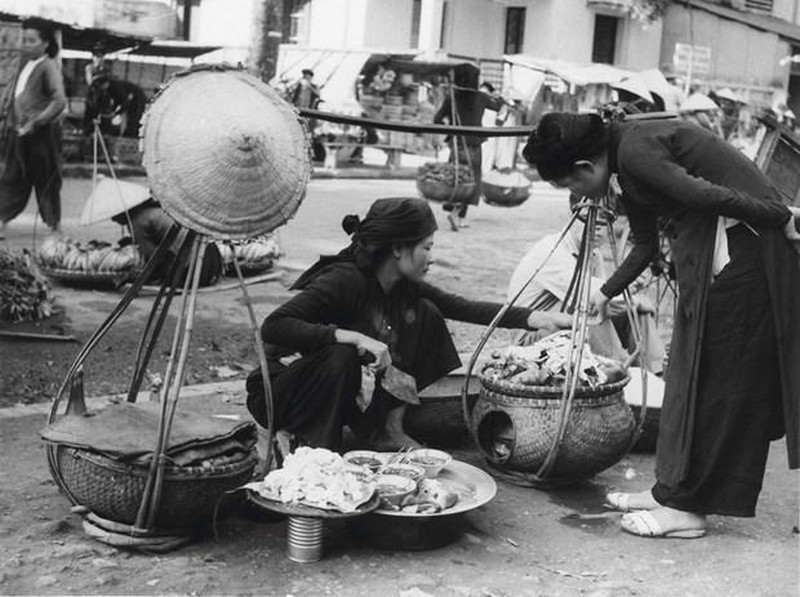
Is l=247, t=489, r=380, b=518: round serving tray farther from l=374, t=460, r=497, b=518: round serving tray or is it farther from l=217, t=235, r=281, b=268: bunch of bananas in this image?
l=217, t=235, r=281, b=268: bunch of bananas

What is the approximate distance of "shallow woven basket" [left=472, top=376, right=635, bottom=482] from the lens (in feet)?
14.4

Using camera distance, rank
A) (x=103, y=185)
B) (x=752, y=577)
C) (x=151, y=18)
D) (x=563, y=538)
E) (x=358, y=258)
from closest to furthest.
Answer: (x=752, y=577) < (x=563, y=538) < (x=358, y=258) < (x=103, y=185) < (x=151, y=18)

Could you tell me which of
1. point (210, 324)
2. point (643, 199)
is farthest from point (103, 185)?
point (643, 199)

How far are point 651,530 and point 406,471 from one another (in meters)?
0.92

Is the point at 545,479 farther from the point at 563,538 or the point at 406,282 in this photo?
the point at 406,282

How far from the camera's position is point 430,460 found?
4.22 meters

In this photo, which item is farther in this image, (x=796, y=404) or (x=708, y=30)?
(x=708, y=30)

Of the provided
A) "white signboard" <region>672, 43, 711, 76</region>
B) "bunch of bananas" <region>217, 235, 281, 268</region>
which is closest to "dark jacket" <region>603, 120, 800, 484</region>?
"bunch of bananas" <region>217, 235, 281, 268</region>

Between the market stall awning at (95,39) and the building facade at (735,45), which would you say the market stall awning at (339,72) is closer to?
the market stall awning at (95,39)

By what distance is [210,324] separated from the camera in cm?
758

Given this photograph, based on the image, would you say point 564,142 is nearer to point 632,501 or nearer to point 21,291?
point 632,501

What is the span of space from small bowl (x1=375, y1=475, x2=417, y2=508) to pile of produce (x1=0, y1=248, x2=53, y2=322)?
4.01 m

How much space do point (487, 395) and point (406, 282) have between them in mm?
553

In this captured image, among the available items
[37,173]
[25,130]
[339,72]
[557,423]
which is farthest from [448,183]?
[339,72]
